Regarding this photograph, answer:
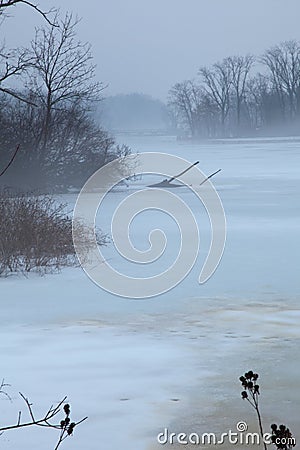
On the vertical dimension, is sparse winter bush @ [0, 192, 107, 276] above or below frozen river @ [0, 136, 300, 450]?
above

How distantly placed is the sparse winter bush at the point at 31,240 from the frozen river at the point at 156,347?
690 millimetres

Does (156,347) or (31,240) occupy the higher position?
(31,240)

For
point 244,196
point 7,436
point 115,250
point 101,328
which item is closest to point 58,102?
point 244,196

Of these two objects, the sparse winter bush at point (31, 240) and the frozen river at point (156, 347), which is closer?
the frozen river at point (156, 347)

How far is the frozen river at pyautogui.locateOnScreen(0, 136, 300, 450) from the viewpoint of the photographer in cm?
680

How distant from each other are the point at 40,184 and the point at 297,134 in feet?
251

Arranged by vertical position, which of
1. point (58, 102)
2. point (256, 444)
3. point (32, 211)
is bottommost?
point (256, 444)

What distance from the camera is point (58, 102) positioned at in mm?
35625

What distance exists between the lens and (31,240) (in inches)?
586

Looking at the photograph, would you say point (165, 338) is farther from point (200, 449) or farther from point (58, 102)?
point (58, 102)

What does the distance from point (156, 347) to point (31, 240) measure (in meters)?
6.29

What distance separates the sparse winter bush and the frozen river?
69 cm

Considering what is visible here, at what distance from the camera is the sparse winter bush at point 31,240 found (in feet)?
47.7

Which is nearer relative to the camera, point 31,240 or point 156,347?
point 156,347
